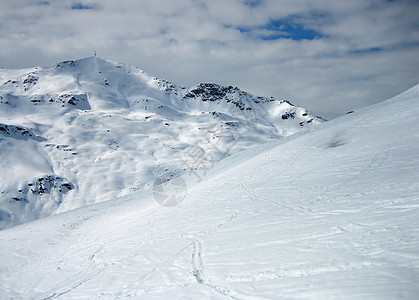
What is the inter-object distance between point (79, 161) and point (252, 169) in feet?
448

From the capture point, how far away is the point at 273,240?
33.8 feet

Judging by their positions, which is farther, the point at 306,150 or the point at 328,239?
the point at 306,150

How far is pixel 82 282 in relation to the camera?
452 inches

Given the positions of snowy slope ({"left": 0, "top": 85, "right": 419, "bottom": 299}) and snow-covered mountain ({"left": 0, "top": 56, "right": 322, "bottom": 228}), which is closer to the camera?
snowy slope ({"left": 0, "top": 85, "right": 419, "bottom": 299})

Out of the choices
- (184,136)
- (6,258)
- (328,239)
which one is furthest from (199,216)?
(184,136)

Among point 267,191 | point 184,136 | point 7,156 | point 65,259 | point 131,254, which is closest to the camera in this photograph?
point 131,254

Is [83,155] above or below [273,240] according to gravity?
above

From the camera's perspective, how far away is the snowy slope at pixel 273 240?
23.9 ft

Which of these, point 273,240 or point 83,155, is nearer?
point 273,240

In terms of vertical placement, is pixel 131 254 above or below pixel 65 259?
above

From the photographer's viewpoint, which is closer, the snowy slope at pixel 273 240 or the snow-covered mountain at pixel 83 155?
the snowy slope at pixel 273 240

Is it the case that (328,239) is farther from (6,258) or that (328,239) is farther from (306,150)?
(6,258)

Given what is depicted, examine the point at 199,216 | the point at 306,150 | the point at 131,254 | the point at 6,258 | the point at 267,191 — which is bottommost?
the point at 6,258

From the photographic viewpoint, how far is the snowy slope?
7.27 meters
